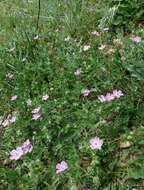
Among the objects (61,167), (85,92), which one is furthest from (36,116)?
(61,167)

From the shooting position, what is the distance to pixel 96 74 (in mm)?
3215

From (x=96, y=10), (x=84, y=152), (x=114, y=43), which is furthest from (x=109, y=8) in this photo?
(x=84, y=152)

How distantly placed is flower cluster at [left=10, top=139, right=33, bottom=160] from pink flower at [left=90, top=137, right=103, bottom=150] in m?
0.40

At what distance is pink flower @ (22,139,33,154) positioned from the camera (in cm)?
277

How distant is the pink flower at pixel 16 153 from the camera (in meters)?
2.75

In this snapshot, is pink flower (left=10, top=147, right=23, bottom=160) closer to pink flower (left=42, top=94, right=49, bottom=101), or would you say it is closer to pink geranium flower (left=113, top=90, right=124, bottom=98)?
pink flower (left=42, top=94, right=49, bottom=101)

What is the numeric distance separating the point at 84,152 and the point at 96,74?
760 millimetres

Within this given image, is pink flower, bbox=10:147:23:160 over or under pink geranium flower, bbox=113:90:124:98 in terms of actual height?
under

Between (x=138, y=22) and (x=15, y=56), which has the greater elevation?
(x=138, y=22)

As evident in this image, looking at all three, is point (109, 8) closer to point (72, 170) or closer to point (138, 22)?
point (138, 22)

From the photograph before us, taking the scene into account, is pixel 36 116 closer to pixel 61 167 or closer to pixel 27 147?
pixel 27 147

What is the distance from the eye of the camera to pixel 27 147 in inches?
110

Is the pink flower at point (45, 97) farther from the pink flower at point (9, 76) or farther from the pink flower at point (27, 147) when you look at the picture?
the pink flower at point (9, 76)

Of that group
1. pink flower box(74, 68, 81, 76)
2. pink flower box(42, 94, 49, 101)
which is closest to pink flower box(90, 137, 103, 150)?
pink flower box(42, 94, 49, 101)
